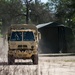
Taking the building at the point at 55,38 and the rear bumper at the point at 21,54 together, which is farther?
the building at the point at 55,38

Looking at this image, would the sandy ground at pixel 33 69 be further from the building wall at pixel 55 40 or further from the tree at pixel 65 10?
the building wall at pixel 55 40

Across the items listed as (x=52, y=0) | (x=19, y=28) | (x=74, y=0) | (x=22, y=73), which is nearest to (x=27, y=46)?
(x=19, y=28)

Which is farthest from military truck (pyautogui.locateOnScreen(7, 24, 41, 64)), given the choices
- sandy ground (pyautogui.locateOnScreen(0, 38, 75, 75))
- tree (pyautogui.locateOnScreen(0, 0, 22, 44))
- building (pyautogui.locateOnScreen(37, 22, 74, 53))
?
tree (pyautogui.locateOnScreen(0, 0, 22, 44))

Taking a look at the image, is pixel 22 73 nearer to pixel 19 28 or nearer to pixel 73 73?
pixel 73 73

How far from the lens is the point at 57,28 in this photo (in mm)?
55938

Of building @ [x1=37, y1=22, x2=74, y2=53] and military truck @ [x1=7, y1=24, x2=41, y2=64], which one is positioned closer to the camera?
military truck @ [x1=7, y1=24, x2=41, y2=64]

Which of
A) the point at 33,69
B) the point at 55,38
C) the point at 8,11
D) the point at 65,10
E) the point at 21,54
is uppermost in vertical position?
the point at 8,11

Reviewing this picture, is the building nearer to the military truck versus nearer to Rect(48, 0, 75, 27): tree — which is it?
Rect(48, 0, 75, 27): tree

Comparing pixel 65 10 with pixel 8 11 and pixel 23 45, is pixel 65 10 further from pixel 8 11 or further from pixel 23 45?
pixel 23 45

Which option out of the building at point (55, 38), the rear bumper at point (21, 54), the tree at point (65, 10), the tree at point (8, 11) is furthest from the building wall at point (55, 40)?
the rear bumper at point (21, 54)

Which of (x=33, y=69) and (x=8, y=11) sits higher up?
(x=8, y=11)

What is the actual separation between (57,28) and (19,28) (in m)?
26.2

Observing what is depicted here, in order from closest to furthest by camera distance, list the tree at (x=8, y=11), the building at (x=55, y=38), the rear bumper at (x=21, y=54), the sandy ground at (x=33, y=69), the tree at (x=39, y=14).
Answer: the sandy ground at (x=33, y=69)
the rear bumper at (x=21, y=54)
the building at (x=55, y=38)
the tree at (x=8, y=11)
the tree at (x=39, y=14)

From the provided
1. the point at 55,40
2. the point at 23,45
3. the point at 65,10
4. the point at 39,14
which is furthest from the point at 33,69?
the point at 39,14
